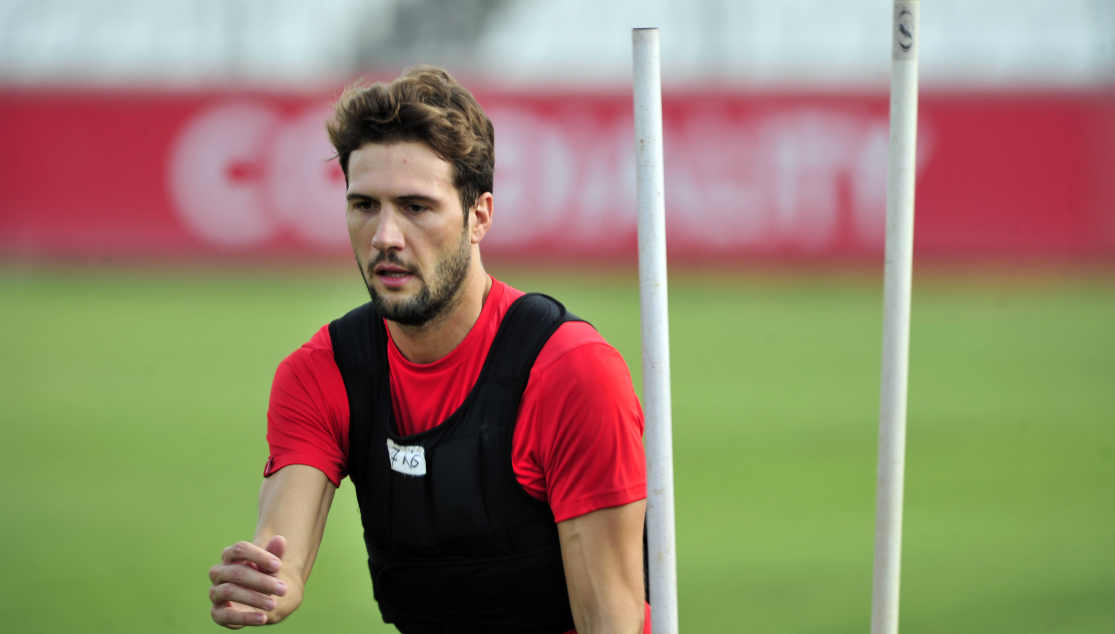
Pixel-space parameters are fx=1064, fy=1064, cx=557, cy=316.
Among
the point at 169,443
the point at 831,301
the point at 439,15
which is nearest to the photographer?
the point at 169,443

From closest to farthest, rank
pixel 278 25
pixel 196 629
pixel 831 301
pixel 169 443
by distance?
pixel 196 629
pixel 169 443
pixel 831 301
pixel 278 25

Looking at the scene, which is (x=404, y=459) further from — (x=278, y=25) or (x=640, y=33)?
(x=278, y=25)

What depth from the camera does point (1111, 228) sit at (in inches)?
661

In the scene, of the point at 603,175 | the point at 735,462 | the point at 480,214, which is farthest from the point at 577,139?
the point at 480,214

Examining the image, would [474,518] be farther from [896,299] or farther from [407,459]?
[896,299]

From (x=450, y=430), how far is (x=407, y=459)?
136 millimetres

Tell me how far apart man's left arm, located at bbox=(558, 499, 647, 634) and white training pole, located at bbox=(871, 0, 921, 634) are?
0.51 metres

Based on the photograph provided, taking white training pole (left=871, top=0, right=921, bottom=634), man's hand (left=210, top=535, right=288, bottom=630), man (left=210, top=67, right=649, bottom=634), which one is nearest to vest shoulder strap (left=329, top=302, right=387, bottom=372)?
man (left=210, top=67, right=649, bottom=634)

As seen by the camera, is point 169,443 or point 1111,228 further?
point 1111,228

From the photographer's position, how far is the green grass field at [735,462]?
16.5 ft

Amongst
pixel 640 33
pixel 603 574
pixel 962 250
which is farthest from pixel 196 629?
pixel 962 250

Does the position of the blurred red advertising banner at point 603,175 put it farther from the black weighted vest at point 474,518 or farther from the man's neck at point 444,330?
the black weighted vest at point 474,518

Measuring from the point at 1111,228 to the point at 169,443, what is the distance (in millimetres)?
14799

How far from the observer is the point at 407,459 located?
248 cm
